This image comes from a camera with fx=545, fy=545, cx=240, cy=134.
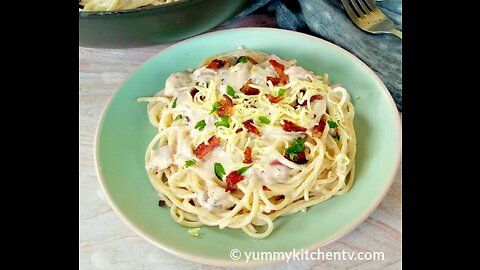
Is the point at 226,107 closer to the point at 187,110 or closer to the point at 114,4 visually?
the point at 187,110

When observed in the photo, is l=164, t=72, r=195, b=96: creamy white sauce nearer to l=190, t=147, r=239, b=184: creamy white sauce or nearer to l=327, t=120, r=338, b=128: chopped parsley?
l=190, t=147, r=239, b=184: creamy white sauce

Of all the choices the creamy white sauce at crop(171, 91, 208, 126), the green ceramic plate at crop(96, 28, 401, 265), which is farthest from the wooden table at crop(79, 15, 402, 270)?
the creamy white sauce at crop(171, 91, 208, 126)

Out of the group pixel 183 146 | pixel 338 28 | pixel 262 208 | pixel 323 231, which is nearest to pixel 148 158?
pixel 183 146

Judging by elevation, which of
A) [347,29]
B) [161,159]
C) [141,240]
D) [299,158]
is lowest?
[141,240]

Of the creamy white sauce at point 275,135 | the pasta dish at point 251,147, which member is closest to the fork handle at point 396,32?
the pasta dish at point 251,147

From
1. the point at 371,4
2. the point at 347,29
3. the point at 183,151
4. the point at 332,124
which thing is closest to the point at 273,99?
the point at 332,124

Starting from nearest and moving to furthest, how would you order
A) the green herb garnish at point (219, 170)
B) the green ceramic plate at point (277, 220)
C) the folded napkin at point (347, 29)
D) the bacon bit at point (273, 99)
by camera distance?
the green ceramic plate at point (277, 220) → the green herb garnish at point (219, 170) → the bacon bit at point (273, 99) → the folded napkin at point (347, 29)

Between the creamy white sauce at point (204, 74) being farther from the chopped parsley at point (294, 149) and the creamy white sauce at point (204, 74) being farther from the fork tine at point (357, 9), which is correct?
the fork tine at point (357, 9)
